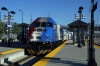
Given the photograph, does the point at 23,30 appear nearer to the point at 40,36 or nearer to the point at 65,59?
the point at 40,36

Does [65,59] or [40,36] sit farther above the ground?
[40,36]

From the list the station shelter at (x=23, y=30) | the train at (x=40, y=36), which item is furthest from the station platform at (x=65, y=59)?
the station shelter at (x=23, y=30)

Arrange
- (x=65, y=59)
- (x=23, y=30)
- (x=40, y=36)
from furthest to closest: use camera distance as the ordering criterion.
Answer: (x=23, y=30) < (x=40, y=36) < (x=65, y=59)

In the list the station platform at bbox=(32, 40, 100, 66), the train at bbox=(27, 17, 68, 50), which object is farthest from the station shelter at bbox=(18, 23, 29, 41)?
the station platform at bbox=(32, 40, 100, 66)

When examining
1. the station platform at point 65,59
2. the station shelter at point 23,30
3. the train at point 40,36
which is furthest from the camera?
the station shelter at point 23,30

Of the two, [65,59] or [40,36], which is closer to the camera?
[65,59]

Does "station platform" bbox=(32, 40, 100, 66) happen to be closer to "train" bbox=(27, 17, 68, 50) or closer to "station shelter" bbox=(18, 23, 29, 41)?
"train" bbox=(27, 17, 68, 50)

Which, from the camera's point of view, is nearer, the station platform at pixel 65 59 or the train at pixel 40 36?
the station platform at pixel 65 59

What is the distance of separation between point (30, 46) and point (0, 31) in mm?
81330

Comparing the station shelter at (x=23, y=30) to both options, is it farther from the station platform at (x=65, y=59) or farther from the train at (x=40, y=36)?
the station platform at (x=65, y=59)

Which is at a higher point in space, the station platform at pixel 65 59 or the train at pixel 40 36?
the train at pixel 40 36

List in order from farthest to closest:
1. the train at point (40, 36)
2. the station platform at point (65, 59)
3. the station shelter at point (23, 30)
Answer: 1. the station shelter at point (23, 30)
2. the train at point (40, 36)
3. the station platform at point (65, 59)

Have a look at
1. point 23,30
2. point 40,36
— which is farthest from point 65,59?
point 23,30

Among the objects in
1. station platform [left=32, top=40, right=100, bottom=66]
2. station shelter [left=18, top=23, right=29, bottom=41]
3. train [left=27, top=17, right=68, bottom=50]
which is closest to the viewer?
station platform [left=32, top=40, right=100, bottom=66]
